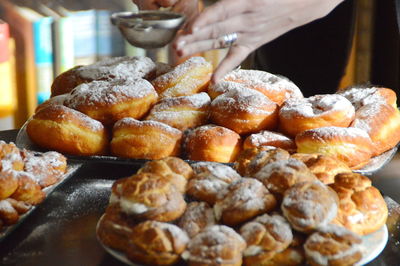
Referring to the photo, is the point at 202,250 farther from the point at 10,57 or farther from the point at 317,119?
the point at 10,57

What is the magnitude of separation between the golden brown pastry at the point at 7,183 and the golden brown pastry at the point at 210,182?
1.08 feet

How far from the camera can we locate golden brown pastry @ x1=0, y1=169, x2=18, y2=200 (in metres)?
1.01

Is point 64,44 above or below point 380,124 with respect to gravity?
below

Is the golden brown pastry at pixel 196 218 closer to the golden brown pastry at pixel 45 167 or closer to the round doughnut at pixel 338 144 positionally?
the golden brown pastry at pixel 45 167

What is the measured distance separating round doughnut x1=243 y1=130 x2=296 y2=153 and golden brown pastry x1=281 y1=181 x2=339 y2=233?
0.50m

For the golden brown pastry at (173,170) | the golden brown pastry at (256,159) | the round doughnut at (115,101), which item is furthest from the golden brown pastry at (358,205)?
the round doughnut at (115,101)

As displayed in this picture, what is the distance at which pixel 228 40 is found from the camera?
133 cm

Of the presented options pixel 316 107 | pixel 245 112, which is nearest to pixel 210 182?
pixel 245 112

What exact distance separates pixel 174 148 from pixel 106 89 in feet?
0.87

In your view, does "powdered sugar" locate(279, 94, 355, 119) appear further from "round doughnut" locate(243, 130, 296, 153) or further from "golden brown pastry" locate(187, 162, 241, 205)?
"golden brown pastry" locate(187, 162, 241, 205)

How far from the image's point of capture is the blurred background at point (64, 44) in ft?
9.78

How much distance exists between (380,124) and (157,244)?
84 centimetres

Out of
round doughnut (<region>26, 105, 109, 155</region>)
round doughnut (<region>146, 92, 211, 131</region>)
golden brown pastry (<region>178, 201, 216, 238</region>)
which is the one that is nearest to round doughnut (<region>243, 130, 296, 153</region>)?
round doughnut (<region>146, 92, 211, 131</region>)

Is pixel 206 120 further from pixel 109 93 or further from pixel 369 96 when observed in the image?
pixel 369 96
